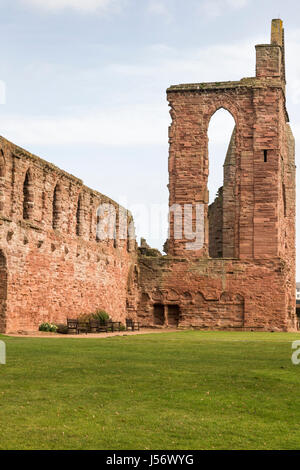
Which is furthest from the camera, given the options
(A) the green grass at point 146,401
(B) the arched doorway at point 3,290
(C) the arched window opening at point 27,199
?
(C) the arched window opening at point 27,199

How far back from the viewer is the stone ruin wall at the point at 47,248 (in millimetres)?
20172

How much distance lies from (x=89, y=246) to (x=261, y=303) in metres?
9.48

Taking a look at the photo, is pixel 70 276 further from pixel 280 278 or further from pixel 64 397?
pixel 64 397

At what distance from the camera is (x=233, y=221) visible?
114ft

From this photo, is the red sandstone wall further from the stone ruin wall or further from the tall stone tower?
the stone ruin wall

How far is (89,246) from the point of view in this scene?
87.1ft

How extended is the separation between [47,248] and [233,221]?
46.1 feet

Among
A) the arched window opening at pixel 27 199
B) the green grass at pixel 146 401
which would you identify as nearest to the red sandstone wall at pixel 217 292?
the arched window opening at pixel 27 199

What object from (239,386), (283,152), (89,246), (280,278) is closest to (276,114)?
(283,152)

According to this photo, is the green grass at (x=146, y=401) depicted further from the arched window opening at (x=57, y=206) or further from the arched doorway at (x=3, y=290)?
the arched window opening at (x=57, y=206)

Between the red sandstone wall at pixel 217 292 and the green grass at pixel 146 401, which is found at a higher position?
the red sandstone wall at pixel 217 292

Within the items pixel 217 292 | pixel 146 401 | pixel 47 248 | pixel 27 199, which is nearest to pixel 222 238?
pixel 217 292

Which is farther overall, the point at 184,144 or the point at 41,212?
the point at 184,144

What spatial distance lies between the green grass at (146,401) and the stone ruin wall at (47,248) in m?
6.69
